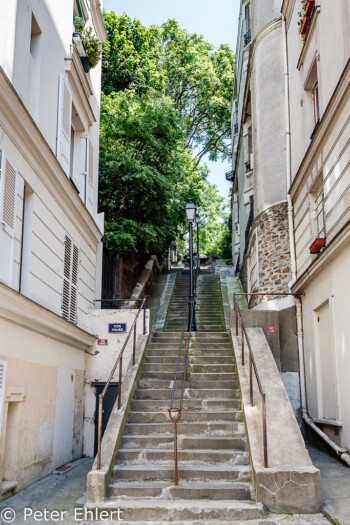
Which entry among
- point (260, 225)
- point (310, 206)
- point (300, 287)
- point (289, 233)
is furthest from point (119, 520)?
point (260, 225)

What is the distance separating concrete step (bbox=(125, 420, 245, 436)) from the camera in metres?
7.54

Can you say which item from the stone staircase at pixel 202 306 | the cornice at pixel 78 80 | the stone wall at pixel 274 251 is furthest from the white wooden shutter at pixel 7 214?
the stone staircase at pixel 202 306

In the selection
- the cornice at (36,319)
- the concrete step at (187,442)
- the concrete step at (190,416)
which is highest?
the cornice at (36,319)

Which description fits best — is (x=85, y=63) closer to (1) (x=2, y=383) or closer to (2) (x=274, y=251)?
(2) (x=274, y=251)

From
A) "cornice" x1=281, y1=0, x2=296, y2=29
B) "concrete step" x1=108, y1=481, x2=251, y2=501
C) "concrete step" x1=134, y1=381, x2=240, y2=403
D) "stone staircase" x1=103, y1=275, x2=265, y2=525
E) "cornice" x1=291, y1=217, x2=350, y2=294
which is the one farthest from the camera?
"cornice" x1=281, y1=0, x2=296, y2=29

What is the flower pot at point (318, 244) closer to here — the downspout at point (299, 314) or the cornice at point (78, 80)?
the downspout at point (299, 314)

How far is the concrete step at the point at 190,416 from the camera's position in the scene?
7848 millimetres

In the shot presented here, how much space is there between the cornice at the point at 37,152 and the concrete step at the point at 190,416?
4.24 meters

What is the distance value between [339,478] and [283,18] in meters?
11.4

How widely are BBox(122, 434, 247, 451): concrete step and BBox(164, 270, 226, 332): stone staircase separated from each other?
6.18 m

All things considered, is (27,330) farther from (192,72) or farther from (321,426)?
(192,72)

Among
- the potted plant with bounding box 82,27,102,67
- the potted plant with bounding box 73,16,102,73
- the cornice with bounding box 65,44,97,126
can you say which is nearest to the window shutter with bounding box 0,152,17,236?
the cornice with bounding box 65,44,97,126

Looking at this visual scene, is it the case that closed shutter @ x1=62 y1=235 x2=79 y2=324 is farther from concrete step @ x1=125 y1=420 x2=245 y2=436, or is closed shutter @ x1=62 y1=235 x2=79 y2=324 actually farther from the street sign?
concrete step @ x1=125 y1=420 x2=245 y2=436

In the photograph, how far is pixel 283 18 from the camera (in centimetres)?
1326
